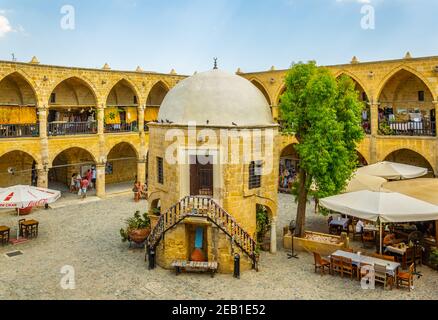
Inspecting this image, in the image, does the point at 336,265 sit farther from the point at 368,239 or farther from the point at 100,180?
the point at 100,180

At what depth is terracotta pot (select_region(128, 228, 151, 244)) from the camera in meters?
15.1

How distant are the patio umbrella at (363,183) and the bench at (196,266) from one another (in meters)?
6.64

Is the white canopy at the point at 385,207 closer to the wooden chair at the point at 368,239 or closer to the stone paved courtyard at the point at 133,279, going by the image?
the stone paved courtyard at the point at 133,279

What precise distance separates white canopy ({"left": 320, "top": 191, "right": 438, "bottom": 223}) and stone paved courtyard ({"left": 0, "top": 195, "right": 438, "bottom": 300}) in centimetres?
202

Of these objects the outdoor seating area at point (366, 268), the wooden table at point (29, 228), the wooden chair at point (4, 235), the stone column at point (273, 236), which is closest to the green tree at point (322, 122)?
the stone column at point (273, 236)

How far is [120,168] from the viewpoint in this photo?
98.5 feet

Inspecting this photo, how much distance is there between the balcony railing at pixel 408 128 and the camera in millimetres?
20922

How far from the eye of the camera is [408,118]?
23.5m

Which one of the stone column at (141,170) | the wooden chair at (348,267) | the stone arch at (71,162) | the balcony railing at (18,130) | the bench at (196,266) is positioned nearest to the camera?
the wooden chair at (348,267)

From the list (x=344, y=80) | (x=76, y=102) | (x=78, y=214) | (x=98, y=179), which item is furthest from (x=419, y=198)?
(x=76, y=102)

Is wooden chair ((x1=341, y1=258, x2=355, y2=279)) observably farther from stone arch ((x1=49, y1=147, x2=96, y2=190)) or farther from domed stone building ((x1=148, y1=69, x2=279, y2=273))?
stone arch ((x1=49, y1=147, x2=96, y2=190))

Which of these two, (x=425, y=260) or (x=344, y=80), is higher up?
(x=344, y=80)
